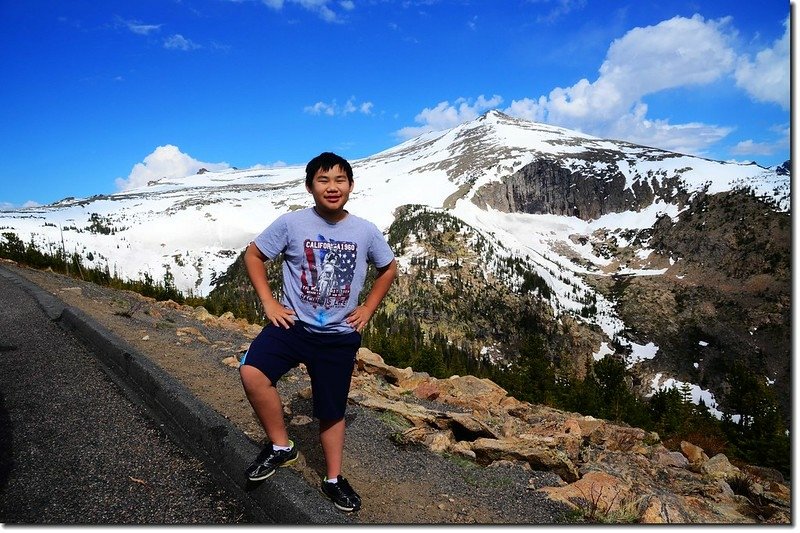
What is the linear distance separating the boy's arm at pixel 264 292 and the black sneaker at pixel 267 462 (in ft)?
3.13

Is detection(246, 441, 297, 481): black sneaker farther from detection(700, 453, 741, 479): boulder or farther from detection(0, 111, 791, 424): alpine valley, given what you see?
detection(0, 111, 791, 424): alpine valley

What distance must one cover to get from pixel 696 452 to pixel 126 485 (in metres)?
9.57

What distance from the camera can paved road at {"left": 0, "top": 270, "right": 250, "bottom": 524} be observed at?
11.0ft

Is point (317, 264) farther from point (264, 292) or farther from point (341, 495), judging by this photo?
point (341, 495)

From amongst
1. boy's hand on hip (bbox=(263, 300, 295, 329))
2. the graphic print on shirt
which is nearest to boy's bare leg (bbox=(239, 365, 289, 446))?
boy's hand on hip (bbox=(263, 300, 295, 329))

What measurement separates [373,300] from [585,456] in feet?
13.7

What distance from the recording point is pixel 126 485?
11.9 feet

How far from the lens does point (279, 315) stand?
11.1 ft

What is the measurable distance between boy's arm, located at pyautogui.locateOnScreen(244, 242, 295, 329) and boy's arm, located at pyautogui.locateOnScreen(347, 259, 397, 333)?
1.42 ft

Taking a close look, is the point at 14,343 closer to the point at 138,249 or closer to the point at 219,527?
the point at 219,527

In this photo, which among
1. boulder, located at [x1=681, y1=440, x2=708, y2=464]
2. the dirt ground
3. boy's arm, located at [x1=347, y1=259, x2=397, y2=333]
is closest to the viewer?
boy's arm, located at [x1=347, y1=259, x2=397, y2=333]

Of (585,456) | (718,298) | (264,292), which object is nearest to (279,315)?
(264,292)

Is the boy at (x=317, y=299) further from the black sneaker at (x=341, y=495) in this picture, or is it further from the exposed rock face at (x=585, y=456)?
the exposed rock face at (x=585, y=456)

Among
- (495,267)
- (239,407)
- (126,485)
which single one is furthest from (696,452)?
(495,267)
